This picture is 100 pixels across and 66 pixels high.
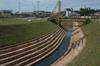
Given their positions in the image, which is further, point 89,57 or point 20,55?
point 20,55

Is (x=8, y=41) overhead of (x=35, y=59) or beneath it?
overhead

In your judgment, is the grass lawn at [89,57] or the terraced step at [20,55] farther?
the terraced step at [20,55]

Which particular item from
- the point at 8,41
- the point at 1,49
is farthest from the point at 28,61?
the point at 8,41

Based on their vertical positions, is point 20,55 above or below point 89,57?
below

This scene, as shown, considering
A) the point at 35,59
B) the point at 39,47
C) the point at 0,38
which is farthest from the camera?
the point at 39,47

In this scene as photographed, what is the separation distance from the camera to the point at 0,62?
12.6 m

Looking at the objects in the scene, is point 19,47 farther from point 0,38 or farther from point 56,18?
point 56,18

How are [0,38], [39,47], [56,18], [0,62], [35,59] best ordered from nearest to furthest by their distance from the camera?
1. [0,62]
2. [35,59]
3. [0,38]
4. [39,47]
5. [56,18]

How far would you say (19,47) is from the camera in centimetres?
1639

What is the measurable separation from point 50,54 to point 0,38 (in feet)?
30.4

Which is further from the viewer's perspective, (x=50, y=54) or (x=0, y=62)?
(x=50, y=54)

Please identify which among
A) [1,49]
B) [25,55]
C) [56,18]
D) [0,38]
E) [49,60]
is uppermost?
[56,18]

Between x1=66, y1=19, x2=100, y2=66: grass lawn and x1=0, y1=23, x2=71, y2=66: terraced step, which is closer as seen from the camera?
x1=66, y1=19, x2=100, y2=66: grass lawn

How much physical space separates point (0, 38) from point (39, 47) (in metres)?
6.82
